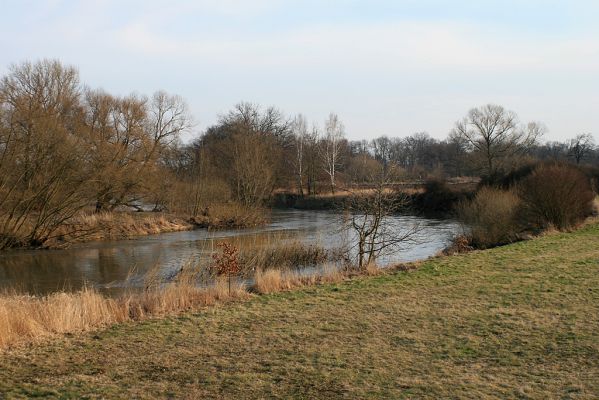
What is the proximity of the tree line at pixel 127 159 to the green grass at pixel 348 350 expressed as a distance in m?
6.58

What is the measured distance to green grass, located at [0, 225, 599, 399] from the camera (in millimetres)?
5125

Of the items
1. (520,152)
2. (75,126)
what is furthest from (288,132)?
(75,126)

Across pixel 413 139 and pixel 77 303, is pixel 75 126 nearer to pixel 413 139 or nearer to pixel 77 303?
pixel 77 303

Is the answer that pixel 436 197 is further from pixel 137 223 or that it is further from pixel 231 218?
pixel 137 223

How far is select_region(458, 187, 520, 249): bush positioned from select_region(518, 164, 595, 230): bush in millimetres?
816

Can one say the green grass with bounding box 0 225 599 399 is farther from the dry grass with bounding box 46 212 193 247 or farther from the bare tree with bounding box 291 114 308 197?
the bare tree with bounding box 291 114 308 197

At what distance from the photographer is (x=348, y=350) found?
645 centimetres

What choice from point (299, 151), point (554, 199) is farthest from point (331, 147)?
point (554, 199)

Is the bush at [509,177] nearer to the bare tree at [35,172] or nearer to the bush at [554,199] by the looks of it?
the bush at [554,199]

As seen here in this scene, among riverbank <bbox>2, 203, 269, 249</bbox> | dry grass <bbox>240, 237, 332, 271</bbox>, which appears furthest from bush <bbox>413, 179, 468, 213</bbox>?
dry grass <bbox>240, 237, 332, 271</bbox>

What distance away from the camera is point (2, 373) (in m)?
5.66

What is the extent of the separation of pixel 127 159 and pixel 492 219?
22422 mm

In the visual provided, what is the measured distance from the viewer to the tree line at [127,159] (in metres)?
22.7

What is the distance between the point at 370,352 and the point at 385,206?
8902 mm
